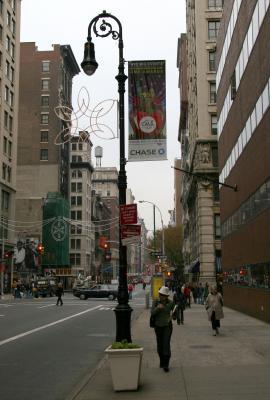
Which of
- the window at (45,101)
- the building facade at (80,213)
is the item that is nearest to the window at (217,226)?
the window at (45,101)

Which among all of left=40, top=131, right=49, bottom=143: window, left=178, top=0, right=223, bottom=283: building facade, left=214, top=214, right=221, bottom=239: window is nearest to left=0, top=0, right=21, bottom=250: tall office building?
left=178, top=0, right=223, bottom=283: building facade

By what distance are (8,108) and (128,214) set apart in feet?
210

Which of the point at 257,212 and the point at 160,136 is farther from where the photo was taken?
the point at 257,212

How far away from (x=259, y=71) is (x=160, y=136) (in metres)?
12.1

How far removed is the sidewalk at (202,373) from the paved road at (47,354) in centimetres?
64

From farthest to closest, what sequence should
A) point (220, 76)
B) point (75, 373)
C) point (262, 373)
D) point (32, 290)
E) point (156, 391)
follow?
point (32, 290)
point (220, 76)
point (75, 373)
point (262, 373)
point (156, 391)

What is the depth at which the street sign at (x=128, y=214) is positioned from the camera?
1220cm

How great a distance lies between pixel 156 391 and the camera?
9.21m

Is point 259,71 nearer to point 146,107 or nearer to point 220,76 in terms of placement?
point 146,107

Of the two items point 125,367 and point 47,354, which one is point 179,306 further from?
point 125,367

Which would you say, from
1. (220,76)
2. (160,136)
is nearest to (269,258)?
(160,136)

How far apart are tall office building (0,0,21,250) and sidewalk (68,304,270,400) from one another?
5472 cm

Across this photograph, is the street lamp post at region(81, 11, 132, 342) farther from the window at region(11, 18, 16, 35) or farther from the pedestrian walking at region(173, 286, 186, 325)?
the window at region(11, 18, 16, 35)

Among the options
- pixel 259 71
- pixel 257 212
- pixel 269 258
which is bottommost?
pixel 269 258
